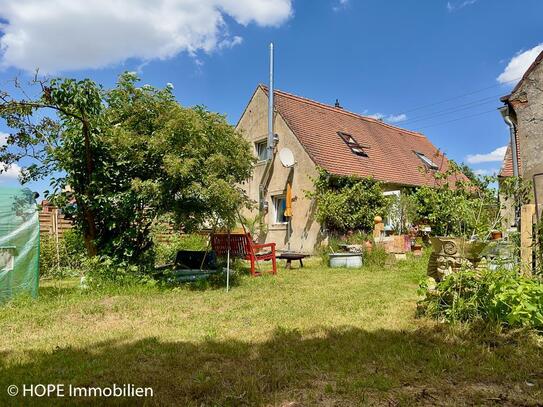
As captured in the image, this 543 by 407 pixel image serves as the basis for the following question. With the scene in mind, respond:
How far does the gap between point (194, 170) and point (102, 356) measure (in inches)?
152

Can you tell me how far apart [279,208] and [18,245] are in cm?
1120

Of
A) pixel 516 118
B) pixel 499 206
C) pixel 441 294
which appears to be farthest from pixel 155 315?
pixel 516 118

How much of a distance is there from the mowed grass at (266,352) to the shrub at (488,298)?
0.20 meters

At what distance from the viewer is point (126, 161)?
23.2ft

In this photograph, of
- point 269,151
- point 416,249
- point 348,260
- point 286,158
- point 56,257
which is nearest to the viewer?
point 56,257

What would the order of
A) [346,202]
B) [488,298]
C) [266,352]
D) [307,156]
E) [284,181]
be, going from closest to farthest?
[266,352] < [488,298] < [346,202] < [307,156] < [284,181]

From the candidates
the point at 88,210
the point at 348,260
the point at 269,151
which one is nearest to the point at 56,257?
the point at 88,210

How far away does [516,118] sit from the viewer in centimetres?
603

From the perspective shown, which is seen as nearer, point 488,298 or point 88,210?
point 488,298

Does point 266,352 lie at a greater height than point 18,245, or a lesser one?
lesser

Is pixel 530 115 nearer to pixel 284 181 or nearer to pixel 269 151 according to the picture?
pixel 284 181

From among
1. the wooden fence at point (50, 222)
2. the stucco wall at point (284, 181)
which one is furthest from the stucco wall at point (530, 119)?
the wooden fence at point (50, 222)

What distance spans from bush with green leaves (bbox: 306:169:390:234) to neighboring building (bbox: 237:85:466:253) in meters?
0.44

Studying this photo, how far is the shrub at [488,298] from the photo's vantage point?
13.3 feet
